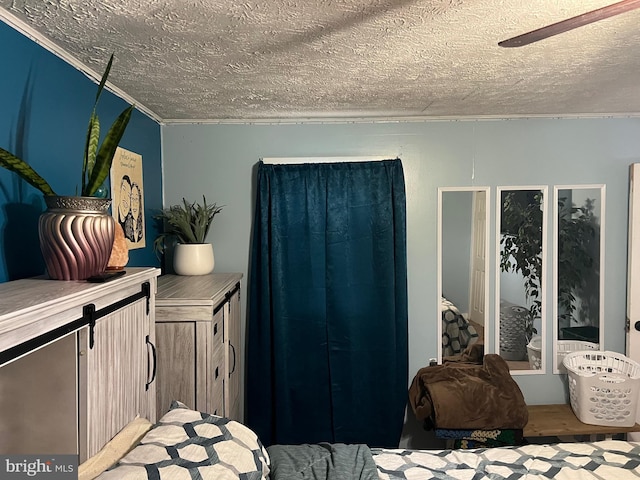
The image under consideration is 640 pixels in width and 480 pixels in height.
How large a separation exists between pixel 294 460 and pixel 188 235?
5.60ft

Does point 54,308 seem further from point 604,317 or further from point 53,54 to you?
point 604,317

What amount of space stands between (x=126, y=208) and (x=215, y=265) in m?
0.86

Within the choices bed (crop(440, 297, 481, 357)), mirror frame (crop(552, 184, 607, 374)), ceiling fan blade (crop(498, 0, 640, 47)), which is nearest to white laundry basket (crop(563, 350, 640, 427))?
mirror frame (crop(552, 184, 607, 374))

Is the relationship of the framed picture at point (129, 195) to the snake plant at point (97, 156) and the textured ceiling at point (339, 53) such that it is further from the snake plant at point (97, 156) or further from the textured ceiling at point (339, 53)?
the snake plant at point (97, 156)

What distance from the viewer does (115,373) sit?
4.89 ft

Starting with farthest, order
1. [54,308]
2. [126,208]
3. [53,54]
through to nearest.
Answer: [126,208], [53,54], [54,308]

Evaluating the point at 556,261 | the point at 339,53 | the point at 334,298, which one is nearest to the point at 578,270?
the point at 556,261

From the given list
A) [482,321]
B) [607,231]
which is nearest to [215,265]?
[482,321]

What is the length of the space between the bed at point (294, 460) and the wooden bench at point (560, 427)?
99cm

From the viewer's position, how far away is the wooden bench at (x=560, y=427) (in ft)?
9.43

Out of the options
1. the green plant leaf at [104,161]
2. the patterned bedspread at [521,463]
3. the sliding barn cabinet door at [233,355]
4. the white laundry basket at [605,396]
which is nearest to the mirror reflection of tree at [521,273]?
the white laundry basket at [605,396]

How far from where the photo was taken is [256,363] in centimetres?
317

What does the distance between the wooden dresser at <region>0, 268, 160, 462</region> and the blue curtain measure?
168 centimetres

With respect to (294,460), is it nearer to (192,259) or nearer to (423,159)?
(192,259)
